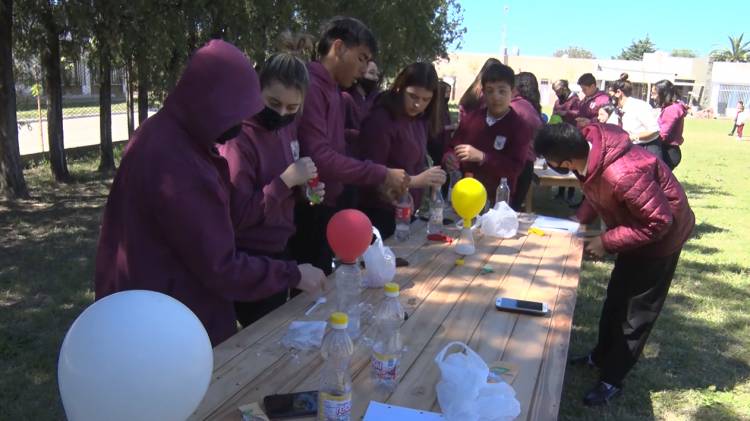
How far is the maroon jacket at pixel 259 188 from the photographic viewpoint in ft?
6.66

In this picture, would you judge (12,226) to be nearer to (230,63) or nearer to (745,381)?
(230,63)

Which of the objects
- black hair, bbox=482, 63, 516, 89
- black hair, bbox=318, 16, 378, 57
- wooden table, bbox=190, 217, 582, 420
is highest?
black hair, bbox=318, 16, 378, 57

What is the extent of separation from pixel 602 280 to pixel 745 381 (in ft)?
5.56

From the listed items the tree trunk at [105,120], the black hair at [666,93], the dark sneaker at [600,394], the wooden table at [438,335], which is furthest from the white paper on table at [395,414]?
the tree trunk at [105,120]

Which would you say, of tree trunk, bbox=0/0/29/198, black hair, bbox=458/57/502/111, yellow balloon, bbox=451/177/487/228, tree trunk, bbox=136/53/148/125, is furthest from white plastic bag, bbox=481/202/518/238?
tree trunk, bbox=0/0/29/198

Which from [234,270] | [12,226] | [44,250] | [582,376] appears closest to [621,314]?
[582,376]

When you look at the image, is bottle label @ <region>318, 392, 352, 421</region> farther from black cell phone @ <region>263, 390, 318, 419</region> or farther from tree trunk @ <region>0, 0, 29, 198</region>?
tree trunk @ <region>0, 0, 29, 198</region>

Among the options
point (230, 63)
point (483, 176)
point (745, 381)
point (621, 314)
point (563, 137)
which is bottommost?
point (745, 381)

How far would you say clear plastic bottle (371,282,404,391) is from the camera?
1536 millimetres

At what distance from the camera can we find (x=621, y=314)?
294cm

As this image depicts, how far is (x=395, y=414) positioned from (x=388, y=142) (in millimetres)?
1943

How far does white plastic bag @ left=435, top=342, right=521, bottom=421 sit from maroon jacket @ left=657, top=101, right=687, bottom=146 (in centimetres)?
649

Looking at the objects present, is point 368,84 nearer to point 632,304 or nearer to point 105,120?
point 632,304

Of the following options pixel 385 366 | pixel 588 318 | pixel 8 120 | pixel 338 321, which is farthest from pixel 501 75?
pixel 8 120
